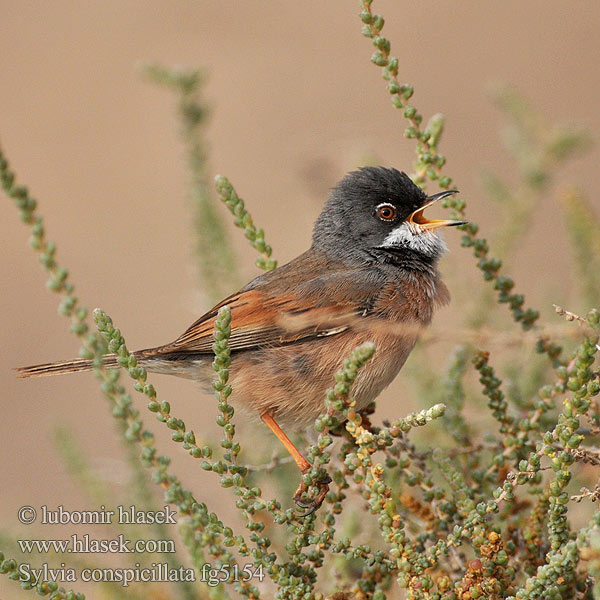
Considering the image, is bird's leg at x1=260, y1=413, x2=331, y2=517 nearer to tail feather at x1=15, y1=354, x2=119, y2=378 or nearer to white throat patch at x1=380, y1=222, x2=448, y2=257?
tail feather at x1=15, y1=354, x2=119, y2=378

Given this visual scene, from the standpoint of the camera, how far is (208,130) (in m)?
9.31

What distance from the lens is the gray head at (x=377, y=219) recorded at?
13.0 feet

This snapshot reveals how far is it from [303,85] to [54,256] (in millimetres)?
8624

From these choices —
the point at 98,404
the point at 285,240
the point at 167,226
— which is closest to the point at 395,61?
the point at 285,240

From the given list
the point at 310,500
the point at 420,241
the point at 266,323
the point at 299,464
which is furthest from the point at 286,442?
the point at 420,241

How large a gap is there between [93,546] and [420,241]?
2.04m

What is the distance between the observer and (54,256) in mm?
2188

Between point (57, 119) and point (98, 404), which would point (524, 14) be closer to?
point (57, 119)

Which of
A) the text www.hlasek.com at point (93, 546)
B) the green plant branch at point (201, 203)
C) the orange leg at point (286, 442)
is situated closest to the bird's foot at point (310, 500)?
the orange leg at point (286, 442)

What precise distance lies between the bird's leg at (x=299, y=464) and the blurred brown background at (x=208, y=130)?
4302 millimetres

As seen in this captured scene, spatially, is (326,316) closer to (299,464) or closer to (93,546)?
(299,464)

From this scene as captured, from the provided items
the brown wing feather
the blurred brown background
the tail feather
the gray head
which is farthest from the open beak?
the blurred brown background

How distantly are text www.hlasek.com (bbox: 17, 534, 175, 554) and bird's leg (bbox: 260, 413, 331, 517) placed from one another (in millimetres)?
510

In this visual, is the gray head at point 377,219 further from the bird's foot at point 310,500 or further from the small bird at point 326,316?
the bird's foot at point 310,500
